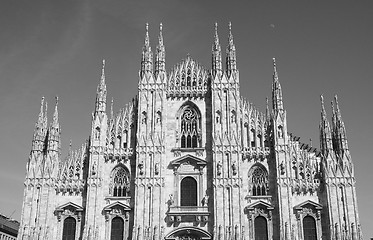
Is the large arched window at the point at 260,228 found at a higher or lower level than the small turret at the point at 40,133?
lower

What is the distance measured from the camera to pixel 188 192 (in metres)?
43.0

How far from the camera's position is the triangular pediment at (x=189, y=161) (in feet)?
142

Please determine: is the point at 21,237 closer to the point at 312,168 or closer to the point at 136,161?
the point at 136,161

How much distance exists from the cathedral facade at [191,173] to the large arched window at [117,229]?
3.4 inches

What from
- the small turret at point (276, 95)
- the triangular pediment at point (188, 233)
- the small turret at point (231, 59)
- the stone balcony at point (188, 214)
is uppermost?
the small turret at point (231, 59)

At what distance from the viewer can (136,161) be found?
43.3 metres

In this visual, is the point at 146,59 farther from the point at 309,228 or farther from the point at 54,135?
the point at 309,228

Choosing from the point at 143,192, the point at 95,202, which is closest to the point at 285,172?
the point at 143,192

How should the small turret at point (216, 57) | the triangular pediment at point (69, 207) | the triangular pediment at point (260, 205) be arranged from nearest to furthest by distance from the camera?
Result: the triangular pediment at point (260, 205) → the triangular pediment at point (69, 207) → the small turret at point (216, 57)

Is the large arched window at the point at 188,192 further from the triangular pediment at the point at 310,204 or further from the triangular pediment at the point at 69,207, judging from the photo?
the triangular pediment at the point at 69,207

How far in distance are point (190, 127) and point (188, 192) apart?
20.2 ft

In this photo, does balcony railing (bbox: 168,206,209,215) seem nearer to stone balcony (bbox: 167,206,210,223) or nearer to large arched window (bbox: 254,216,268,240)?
stone balcony (bbox: 167,206,210,223)

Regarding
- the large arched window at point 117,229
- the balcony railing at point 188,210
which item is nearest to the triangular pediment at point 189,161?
the balcony railing at point 188,210

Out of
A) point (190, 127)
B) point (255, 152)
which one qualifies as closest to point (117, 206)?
point (190, 127)
